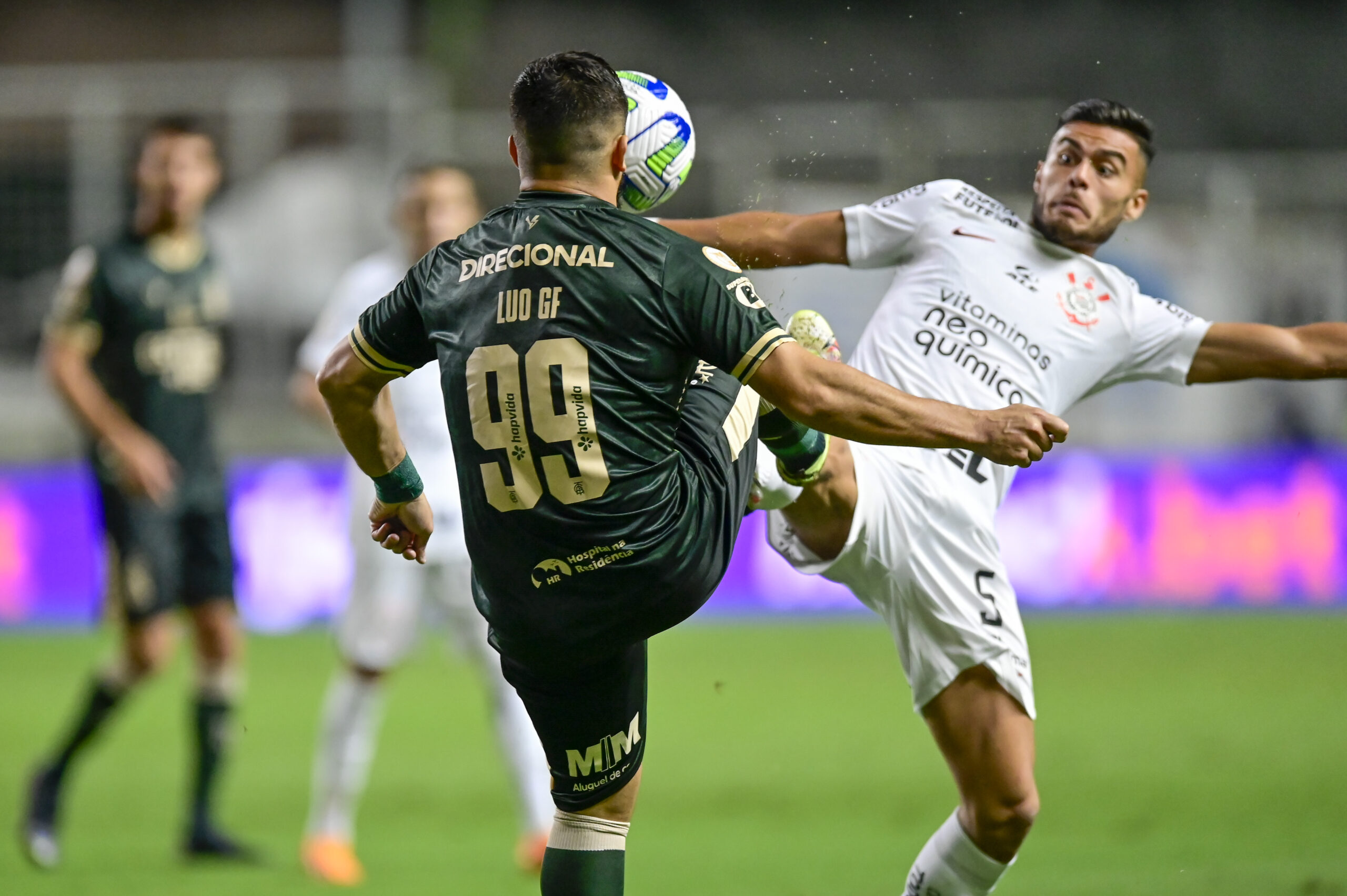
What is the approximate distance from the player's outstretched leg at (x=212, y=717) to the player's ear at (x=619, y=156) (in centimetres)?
384

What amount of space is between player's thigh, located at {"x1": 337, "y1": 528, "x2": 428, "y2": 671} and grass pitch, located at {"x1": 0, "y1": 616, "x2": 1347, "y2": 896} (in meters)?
0.81

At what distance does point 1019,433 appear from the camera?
10.8ft

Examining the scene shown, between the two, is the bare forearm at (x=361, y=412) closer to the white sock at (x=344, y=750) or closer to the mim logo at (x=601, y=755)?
the mim logo at (x=601, y=755)

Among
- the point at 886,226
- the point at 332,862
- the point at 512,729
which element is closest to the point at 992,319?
the point at 886,226

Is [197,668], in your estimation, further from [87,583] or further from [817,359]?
[87,583]

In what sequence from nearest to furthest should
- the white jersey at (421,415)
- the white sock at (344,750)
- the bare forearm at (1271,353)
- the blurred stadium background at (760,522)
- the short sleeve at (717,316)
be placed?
the short sleeve at (717,316) < the bare forearm at (1271,353) < the white sock at (344,750) < the white jersey at (421,415) < the blurred stadium background at (760,522)

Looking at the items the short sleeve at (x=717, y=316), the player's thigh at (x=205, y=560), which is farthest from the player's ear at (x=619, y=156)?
the player's thigh at (x=205, y=560)

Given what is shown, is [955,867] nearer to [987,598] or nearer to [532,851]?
[987,598]

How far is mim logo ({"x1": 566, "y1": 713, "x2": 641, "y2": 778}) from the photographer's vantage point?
3.63 meters

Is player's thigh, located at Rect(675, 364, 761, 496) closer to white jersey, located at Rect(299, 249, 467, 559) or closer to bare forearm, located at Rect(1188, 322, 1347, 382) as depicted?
bare forearm, located at Rect(1188, 322, 1347, 382)

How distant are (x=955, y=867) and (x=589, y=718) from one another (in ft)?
4.49

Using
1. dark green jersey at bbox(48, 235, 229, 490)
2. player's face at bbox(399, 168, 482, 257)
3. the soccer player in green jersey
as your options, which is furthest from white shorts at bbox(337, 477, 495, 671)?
the soccer player in green jersey

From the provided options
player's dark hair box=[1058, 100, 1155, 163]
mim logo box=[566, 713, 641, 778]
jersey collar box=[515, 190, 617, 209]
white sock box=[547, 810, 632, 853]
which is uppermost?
player's dark hair box=[1058, 100, 1155, 163]

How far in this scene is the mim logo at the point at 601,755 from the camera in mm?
3633
